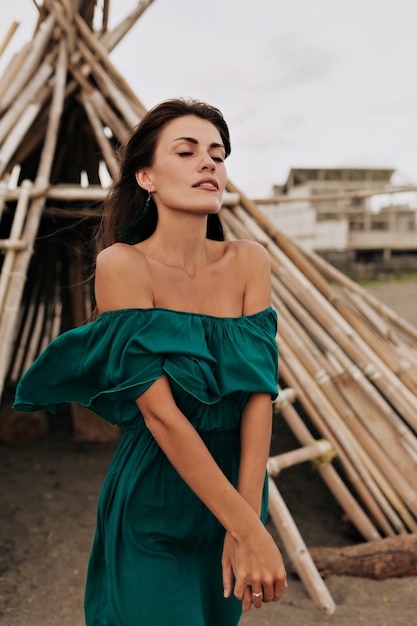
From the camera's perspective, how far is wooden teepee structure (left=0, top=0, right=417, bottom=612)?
2961mm

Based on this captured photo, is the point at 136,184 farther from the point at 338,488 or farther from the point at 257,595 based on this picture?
the point at 338,488

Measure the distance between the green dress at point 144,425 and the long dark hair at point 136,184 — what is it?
0.31m

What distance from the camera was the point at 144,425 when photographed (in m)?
1.30

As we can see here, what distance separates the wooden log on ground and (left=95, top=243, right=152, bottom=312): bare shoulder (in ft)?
6.44

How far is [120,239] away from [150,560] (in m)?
0.73

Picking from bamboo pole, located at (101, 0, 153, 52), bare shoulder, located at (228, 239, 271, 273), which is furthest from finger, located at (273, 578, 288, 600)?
bamboo pole, located at (101, 0, 153, 52)

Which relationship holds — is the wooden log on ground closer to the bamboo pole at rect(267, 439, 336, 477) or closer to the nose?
the bamboo pole at rect(267, 439, 336, 477)

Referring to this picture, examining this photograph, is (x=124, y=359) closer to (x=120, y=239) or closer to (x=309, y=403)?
(x=120, y=239)

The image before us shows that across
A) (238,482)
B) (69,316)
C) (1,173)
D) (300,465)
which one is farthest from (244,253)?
(69,316)

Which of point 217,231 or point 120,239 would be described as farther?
point 217,231

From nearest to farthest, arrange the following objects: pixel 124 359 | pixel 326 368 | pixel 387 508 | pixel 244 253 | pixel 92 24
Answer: pixel 124 359 < pixel 244 253 < pixel 387 508 < pixel 326 368 < pixel 92 24

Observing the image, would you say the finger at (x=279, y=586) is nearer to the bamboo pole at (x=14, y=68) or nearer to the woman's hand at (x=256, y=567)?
the woman's hand at (x=256, y=567)

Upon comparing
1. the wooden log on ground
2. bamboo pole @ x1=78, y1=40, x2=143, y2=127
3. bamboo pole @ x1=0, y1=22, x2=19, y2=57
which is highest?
bamboo pole @ x1=0, y1=22, x2=19, y2=57

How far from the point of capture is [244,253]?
140cm
